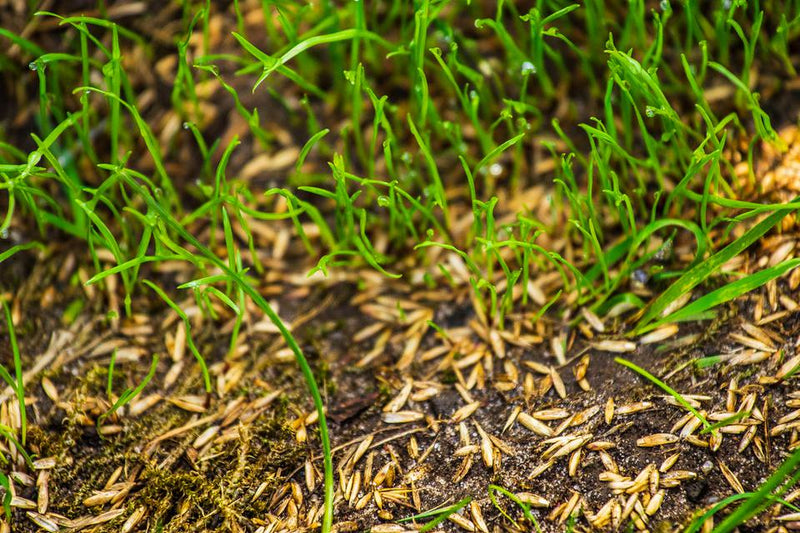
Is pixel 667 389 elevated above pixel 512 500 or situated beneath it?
elevated above

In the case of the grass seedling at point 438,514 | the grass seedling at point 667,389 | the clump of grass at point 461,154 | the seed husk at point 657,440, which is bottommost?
the grass seedling at point 438,514

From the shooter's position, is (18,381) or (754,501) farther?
(18,381)

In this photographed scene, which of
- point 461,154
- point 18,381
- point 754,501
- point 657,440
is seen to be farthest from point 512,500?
point 18,381

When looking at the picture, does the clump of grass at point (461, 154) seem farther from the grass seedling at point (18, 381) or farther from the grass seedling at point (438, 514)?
the grass seedling at point (18, 381)

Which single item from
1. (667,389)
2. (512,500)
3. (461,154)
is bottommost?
(512,500)

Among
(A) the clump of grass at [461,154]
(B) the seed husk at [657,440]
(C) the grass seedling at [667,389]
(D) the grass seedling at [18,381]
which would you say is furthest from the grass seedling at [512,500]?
(D) the grass seedling at [18,381]

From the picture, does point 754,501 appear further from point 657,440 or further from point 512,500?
point 512,500

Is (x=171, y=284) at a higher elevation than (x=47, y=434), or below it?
higher

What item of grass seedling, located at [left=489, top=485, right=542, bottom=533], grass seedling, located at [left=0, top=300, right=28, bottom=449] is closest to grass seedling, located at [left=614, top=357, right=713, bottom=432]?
grass seedling, located at [left=489, top=485, right=542, bottom=533]

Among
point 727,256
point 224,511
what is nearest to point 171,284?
point 224,511

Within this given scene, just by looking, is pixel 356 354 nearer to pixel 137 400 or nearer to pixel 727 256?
pixel 137 400

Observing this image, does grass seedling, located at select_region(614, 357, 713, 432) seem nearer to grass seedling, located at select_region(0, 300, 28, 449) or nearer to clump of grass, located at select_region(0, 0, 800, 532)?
clump of grass, located at select_region(0, 0, 800, 532)
